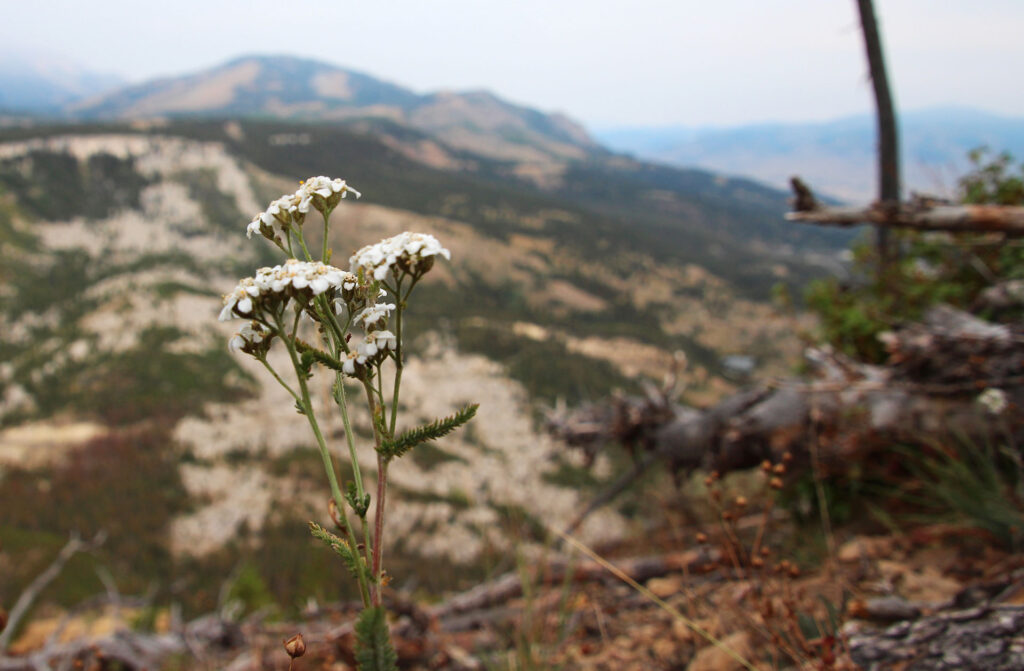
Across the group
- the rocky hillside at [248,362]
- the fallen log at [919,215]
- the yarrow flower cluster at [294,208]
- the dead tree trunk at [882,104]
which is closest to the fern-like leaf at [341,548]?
the yarrow flower cluster at [294,208]

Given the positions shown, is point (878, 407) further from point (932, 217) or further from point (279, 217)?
point (279, 217)

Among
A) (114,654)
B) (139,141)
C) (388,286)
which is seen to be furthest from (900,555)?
(139,141)

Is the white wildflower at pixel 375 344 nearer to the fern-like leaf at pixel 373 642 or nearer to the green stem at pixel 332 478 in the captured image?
the green stem at pixel 332 478

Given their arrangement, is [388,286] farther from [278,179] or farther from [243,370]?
[278,179]

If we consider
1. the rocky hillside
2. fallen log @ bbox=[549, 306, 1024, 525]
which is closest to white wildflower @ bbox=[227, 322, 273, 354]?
the rocky hillside

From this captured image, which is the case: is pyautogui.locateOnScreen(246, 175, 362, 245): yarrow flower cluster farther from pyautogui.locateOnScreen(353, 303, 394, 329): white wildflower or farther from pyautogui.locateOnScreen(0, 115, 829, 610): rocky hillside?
pyautogui.locateOnScreen(0, 115, 829, 610): rocky hillside

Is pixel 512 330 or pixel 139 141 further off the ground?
pixel 139 141

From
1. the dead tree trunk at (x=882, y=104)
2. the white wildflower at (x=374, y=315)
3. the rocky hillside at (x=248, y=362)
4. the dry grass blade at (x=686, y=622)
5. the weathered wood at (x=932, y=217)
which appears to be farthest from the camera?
the rocky hillside at (x=248, y=362)
